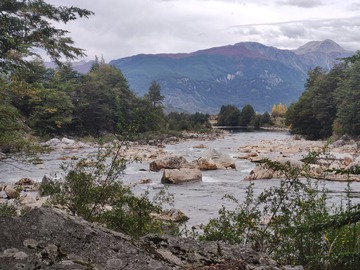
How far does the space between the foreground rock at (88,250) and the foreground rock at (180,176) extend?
17.7m

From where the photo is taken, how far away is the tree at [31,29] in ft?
33.7

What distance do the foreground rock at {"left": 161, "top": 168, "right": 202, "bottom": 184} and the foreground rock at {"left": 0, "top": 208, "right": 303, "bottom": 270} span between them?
1771cm

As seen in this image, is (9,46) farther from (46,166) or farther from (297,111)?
(297,111)

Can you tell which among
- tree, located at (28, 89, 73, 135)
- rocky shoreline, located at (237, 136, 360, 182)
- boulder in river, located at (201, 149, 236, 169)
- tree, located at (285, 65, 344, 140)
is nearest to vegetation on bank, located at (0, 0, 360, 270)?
rocky shoreline, located at (237, 136, 360, 182)

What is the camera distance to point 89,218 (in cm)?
688

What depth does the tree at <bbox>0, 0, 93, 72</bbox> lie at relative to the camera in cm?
1026

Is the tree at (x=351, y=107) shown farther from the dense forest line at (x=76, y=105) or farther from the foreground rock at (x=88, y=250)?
the foreground rock at (x=88, y=250)

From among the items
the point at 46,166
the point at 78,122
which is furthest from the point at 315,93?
the point at 46,166

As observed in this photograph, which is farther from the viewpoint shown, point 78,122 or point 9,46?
point 78,122

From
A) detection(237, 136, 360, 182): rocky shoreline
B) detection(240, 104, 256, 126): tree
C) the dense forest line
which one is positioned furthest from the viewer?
detection(240, 104, 256, 126): tree

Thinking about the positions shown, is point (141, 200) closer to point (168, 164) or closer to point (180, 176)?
point (180, 176)

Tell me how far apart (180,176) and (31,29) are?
40.2ft

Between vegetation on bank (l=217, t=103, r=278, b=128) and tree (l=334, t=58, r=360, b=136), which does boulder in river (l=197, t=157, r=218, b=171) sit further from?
vegetation on bank (l=217, t=103, r=278, b=128)

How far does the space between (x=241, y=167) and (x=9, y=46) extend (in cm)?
2073
